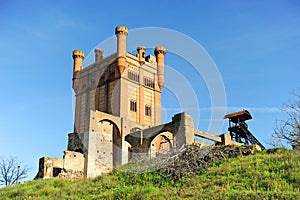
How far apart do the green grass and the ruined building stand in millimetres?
6911

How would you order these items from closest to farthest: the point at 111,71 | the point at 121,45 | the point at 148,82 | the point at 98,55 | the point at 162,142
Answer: the point at 162,142 → the point at 121,45 → the point at 111,71 → the point at 148,82 → the point at 98,55

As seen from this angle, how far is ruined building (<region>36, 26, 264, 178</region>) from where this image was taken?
79.5ft

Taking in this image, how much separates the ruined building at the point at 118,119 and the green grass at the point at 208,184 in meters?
6.91

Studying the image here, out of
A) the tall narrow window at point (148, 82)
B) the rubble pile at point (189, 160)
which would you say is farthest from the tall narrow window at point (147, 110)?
the rubble pile at point (189, 160)

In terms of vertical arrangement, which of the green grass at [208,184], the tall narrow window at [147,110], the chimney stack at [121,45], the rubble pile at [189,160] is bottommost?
the green grass at [208,184]

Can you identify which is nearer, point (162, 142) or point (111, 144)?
point (111, 144)

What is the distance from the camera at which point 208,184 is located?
1283 centimetres

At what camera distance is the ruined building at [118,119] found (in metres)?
24.2

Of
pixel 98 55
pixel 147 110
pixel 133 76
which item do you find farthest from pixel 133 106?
pixel 98 55

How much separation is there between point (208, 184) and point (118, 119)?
18.0 m

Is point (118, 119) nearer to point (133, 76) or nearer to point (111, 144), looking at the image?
point (111, 144)

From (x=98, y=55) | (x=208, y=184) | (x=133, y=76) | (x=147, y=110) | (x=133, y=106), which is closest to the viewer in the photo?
(x=208, y=184)

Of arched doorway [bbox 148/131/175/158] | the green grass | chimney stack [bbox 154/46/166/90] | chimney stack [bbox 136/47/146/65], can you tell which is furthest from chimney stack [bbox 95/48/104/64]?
the green grass

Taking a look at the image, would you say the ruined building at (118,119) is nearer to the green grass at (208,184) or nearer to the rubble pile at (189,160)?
the rubble pile at (189,160)
